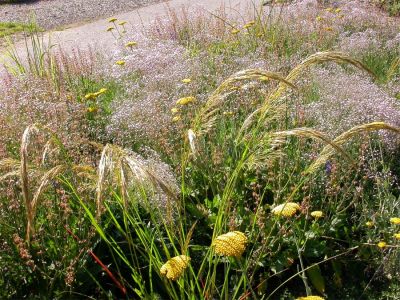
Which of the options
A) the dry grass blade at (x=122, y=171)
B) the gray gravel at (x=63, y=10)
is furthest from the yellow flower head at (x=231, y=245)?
the gray gravel at (x=63, y=10)

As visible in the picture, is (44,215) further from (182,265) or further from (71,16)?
(71,16)

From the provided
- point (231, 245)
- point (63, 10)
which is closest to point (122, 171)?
point (231, 245)

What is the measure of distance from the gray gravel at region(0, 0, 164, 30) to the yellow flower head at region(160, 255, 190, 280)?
8.39 m

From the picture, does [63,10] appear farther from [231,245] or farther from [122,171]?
[122,171]

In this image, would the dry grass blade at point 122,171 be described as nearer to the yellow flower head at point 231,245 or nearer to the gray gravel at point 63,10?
the yellow flower head at point 231,245

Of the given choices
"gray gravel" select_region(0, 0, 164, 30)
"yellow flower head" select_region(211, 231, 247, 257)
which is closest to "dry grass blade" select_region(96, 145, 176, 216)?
"yellow flower head" select_region(211, 231, 247, 257)

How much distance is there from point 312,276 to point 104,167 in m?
1.72

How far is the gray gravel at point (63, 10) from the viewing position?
34.1 feet

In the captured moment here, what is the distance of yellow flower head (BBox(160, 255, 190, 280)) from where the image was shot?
2072 millimetres

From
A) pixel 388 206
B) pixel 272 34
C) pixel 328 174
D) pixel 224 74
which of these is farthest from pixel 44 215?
pixel 272 34

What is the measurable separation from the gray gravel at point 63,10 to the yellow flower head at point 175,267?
27.5 feet

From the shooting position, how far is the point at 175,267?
2092 mm

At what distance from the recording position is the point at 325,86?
14.1ft

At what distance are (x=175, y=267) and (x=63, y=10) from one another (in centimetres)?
1004
